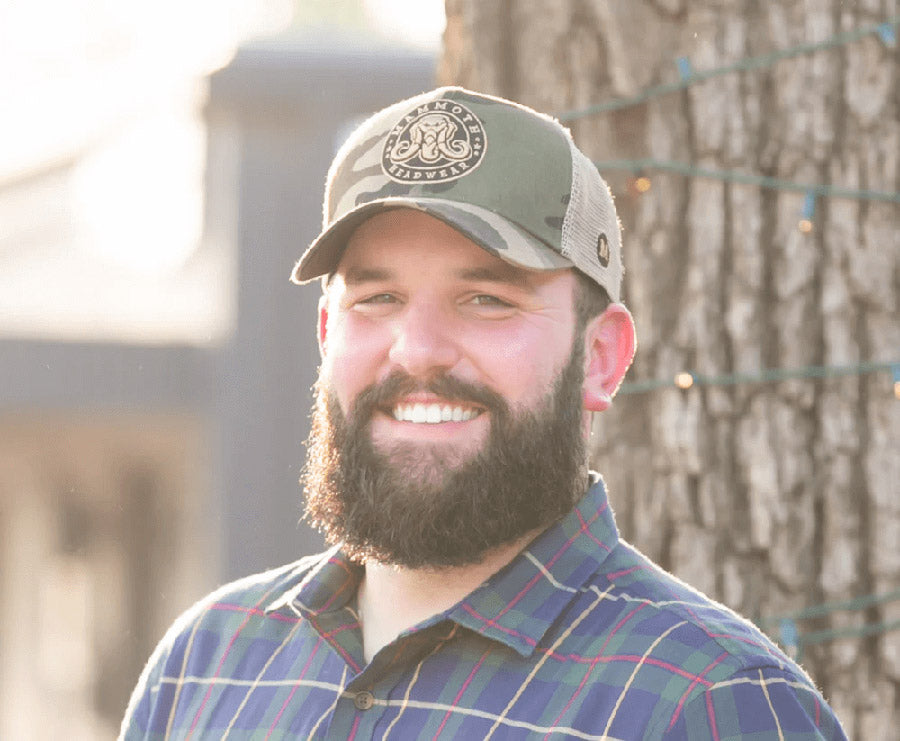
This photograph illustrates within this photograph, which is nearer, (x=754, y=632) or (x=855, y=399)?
(x=754, y=632)

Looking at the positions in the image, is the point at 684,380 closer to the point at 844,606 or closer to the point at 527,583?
the point at 844,606

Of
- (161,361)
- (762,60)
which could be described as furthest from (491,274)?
(161,361)

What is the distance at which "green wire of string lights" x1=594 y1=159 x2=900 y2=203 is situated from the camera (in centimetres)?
301

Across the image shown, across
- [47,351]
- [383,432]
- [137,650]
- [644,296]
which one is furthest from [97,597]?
[383,432]

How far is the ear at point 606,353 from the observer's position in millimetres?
2463

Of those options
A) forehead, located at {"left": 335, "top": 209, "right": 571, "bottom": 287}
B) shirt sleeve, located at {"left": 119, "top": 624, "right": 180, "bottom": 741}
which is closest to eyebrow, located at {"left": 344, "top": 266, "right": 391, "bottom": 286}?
forehead, located at {"left": 335, "top": 209, "right": 571, "bottom": 287}

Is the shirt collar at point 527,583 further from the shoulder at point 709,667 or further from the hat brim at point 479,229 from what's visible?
the hat brim at point 479,229

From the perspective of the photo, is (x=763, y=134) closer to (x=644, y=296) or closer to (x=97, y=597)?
(x=644, y=296)

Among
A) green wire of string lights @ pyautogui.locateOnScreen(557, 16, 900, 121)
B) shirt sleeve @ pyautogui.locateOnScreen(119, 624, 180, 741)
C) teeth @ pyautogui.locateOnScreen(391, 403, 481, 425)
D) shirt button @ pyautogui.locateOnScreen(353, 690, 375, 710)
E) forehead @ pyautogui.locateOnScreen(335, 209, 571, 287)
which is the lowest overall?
shirt sleeve @ pyautogui.locateOnScreen(119, 624, 180, 741)

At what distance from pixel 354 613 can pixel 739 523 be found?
0.93 metres

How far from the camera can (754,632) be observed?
211 cm

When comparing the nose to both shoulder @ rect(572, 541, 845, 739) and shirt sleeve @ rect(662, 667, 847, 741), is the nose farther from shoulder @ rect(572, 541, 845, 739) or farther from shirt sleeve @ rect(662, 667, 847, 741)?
shirt sleeve @ rect(662, 667, 847, 741)

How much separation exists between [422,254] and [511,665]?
0.62 m

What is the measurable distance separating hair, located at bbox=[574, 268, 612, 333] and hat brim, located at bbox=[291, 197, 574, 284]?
0.06 meters
